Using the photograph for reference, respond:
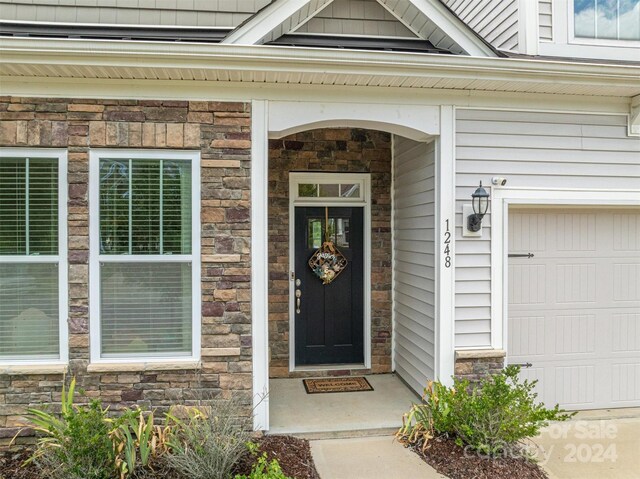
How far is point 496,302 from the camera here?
3.73m

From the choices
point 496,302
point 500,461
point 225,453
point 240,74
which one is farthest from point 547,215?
point 225,453

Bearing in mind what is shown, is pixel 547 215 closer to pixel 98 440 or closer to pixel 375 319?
pixel 375 319

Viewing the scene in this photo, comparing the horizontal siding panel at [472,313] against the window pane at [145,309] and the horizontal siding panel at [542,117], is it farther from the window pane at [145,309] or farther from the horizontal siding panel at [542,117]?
the window pane at [145,309]

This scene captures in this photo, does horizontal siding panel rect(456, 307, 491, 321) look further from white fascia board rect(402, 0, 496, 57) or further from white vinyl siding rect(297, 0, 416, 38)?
white vinyl siding rect(297, 0, 416, 38)

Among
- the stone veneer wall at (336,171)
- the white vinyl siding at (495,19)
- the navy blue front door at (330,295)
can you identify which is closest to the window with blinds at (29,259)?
the stone veneer wall at (336,171)

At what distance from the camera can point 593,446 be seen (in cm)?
341

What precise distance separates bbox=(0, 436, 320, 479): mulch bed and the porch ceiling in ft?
9.15

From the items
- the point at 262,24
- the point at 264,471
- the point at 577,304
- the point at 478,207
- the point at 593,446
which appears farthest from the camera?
the point at 577,304

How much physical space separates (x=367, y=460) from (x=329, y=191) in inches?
109

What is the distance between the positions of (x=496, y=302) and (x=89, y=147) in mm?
3564

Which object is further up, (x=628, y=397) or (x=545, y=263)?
(x=545, y=263)

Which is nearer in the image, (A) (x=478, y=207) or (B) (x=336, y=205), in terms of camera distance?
(A) (x=478, y=207)

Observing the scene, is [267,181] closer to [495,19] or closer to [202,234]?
[202,234]

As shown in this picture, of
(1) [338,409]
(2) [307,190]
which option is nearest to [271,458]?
(1) [338,409]
